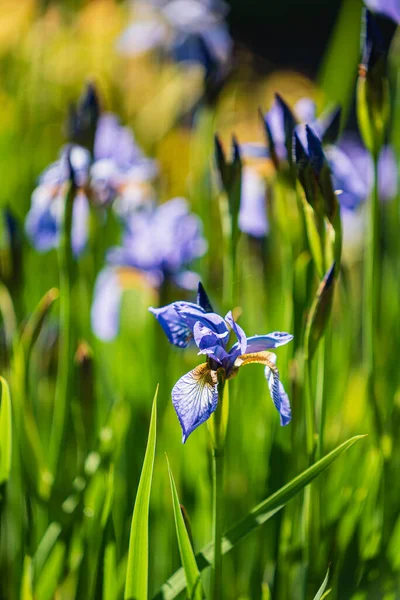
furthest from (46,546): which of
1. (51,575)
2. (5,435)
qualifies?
(5,435)

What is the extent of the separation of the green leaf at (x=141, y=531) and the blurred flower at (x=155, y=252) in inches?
20.5

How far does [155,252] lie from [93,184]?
142mm

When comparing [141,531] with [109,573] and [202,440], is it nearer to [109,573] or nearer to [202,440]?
[109,573]

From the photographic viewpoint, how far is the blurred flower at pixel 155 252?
1.06m

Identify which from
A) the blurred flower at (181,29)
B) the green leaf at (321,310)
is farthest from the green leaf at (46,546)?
the blurred flower at (181,29)

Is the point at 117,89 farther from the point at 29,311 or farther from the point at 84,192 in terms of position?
the point at 84,192

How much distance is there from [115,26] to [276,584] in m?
2.47

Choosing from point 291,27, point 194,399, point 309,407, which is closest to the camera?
point 194,399

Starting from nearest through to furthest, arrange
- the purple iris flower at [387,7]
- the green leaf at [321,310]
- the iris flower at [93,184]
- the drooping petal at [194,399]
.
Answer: the drooping petal at [194,399]
the green leaf at [321,310]
the purple iris flower at [387,7]
the iris flower at [93,184]

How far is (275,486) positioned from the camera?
0.71 metres

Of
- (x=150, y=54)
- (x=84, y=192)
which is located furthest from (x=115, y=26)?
(x=84, y=192)

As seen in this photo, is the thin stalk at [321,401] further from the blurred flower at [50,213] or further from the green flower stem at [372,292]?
the blurred flower at [50,213]

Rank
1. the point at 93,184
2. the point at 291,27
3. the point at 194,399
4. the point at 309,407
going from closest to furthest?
1. the point at 194,399
2. the point at 309,407
3. the point at 93,184
4. the point at 291,27

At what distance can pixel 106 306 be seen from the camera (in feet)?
3.73
